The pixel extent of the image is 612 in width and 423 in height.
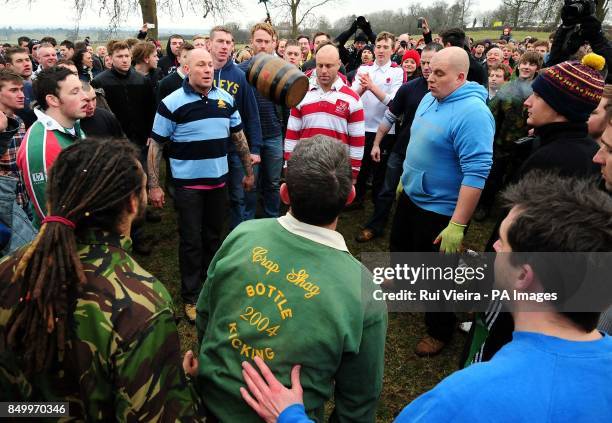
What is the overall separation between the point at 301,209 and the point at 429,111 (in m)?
2.09

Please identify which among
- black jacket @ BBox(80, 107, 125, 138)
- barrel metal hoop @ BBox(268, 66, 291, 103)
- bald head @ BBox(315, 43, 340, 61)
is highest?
bald head @ BBox(315, 43, 340, 61)

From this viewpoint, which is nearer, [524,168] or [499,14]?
[524,168]

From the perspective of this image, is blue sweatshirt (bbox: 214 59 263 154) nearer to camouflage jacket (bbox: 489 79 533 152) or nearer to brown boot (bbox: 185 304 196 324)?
brown boot (bbox: 185 304 196 324)

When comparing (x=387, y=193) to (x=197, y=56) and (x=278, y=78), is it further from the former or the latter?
(x=197, y=56)

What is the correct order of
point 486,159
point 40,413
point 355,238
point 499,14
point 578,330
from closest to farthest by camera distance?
Answer: 1. point 578,330
2. point 40,413
3. point 486,159
4. point 355,238
5. point 499,14

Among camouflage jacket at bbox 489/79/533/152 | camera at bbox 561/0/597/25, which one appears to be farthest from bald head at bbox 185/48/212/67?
camouflage jacket at bbox 489/79/533/152

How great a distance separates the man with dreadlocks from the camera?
125 centimetres

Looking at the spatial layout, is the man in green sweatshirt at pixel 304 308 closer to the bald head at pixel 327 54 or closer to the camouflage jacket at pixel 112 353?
the camouflage jacket at pixel 112 353

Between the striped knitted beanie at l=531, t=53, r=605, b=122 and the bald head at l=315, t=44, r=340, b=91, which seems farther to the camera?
the bald head at l=315, t=44, r=340, b=91

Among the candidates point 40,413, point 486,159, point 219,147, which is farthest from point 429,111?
point 40,413

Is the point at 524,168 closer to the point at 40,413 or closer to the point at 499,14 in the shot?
the point at 40,413

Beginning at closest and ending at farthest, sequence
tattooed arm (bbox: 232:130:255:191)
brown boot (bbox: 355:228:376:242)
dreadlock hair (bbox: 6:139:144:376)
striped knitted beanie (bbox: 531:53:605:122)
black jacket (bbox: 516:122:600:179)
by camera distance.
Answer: dreadlock hair (bbox: 6:139:144:376) → black jacket (bbox: 516:122:600:179) → striped knitted beanie (bbox: 531:53:605:122) → tattooed arm (bbox: 232:130:255:191) → brown boot (bbox: 355:228:376:242)

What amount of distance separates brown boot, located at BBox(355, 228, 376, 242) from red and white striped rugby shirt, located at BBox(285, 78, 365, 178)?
113cm

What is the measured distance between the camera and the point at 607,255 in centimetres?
111
